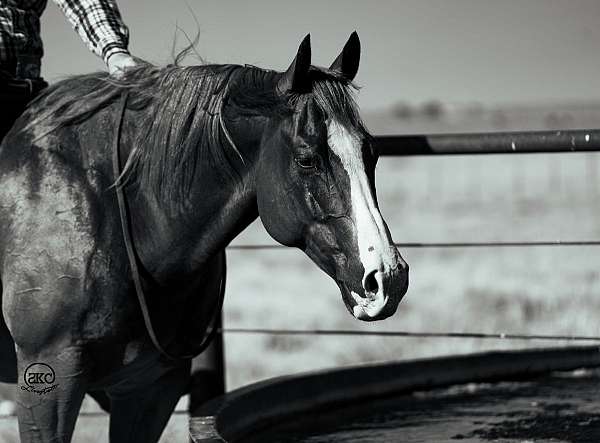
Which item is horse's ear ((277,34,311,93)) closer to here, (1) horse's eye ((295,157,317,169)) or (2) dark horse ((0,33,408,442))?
(2) dark horse ((0,33,408,442))

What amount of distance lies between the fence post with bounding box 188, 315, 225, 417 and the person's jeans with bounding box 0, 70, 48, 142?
3.20ft

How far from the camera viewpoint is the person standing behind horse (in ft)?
8.87

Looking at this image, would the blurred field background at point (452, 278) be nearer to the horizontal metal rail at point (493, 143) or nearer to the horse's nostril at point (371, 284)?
the horizontal metal rail at point (493, 143)

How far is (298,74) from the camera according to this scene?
7.29ft

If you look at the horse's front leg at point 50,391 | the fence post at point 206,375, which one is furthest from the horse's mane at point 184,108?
the fence post at point 206,375

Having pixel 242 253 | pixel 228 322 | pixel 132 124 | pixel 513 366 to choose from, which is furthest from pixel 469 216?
pixel 132 124

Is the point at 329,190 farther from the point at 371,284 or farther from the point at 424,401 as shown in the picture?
the point at 424,401

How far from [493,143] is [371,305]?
128 centimetres

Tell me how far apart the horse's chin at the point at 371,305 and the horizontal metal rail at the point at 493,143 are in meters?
1.09

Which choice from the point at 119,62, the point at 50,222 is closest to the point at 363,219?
the point at 50,222

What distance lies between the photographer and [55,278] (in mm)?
2395

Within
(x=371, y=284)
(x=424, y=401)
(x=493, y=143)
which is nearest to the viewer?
(x=371, y=284)

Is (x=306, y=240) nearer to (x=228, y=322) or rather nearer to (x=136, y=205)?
(x=136, y=205)

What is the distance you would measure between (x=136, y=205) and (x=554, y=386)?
160 cm
